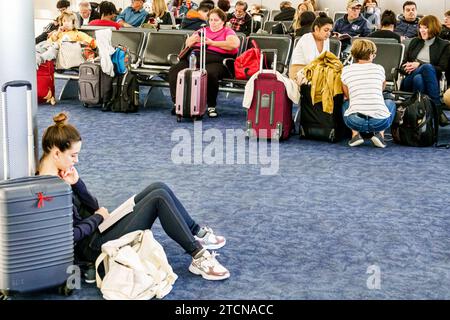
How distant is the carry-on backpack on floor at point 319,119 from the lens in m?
7.35

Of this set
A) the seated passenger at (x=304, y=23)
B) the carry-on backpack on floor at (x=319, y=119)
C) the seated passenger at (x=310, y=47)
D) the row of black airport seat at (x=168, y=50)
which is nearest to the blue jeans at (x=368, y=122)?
the carry-on backpack on floor at (x=319, y=119)

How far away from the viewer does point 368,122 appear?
23.5 ft

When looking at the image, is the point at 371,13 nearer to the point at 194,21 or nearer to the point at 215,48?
the point at 194,21

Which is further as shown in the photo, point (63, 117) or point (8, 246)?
point (63, 117)

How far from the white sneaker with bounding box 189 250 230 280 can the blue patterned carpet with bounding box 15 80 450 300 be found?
32 millimetres

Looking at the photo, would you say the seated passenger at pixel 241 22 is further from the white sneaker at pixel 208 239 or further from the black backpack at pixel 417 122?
the white sneaker at pixel 208 239

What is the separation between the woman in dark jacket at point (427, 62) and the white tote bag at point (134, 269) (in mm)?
4672

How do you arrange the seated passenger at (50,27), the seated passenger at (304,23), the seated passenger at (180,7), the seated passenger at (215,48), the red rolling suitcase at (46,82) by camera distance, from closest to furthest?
the seated passenger at (215,48)
the red rolling suitcase at (46,82)
the seated passenger at (304,23)
the seated passenger at (50,27)
the seated passenger at (180,7)

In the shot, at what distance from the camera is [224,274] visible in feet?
12.9

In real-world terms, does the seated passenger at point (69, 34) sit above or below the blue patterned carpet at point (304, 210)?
above

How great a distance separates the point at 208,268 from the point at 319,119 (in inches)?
146
